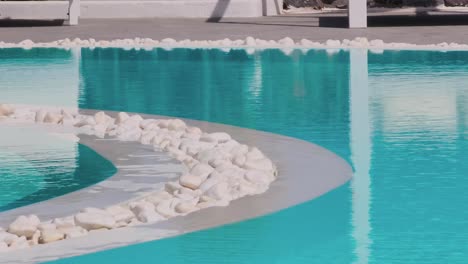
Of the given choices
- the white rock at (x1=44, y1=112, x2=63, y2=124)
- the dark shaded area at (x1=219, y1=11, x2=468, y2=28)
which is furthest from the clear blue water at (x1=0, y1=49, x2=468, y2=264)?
the dark shaded area at (x1=219, y1=11, x2=468, y2=28)

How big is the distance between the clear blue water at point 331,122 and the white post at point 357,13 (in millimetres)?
3893

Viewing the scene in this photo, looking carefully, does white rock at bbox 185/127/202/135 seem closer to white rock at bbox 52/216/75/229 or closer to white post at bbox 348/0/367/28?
white rock at bbox 52/216/75/229

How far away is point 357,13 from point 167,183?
15.8 m

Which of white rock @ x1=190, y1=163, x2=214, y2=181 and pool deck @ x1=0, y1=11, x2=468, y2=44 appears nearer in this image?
white rock @ x1=190, y1=163, x2=214, y2=181

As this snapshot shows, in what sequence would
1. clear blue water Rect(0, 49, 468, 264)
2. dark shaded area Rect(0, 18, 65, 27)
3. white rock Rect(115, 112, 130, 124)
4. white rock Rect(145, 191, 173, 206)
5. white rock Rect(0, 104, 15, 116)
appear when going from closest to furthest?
clear blue water Rect(0, 49, 468, 264)
white rock Rect(145, 191, 173, 206)
white rock Rect(115, 112, 130, 124)
white rock Rect(0, 104, 15, 116)
dark shaded area Rect(0, 18, 65, 27)

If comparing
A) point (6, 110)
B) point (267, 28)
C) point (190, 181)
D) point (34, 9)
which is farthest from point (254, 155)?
point (34, 9)

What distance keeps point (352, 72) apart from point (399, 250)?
390 inches

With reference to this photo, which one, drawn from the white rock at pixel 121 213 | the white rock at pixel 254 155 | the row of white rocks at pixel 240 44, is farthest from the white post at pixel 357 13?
the white rock at pixel 121 213

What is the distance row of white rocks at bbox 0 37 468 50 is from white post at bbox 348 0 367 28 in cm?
237

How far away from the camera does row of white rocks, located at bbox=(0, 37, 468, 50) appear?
65.1 ft

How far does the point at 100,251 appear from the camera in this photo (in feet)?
21.0

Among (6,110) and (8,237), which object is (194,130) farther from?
(8,237)

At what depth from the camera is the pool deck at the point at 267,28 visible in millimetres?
21864

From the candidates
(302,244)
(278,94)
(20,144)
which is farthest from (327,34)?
(302,244)
